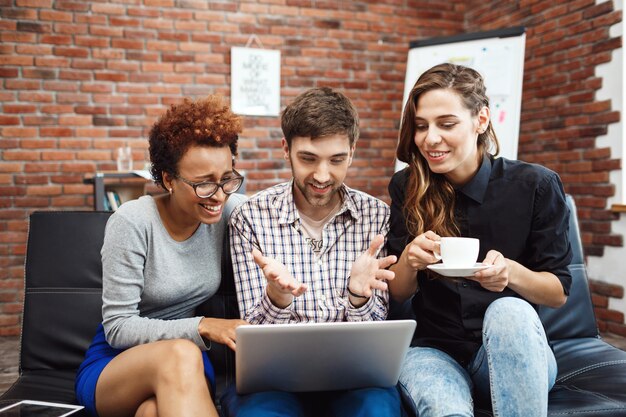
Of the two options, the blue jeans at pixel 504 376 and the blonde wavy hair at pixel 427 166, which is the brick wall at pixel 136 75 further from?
the blue jeans at pixel 504 376

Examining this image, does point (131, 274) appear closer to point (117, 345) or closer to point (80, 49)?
point (117, 345)

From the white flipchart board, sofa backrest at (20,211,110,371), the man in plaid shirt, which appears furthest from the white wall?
sofa backrest at (20,211,110,371)

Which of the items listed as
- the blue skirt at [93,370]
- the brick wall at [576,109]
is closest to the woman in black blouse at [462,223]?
the blue skirt at [93,370]

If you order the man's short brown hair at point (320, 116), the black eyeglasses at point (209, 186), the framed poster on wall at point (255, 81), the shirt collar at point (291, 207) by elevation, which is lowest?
the shirt collar at point (291, 207)

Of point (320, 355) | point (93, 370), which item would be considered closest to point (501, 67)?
point (320, 355)

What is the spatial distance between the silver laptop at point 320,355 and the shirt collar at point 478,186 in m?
0.52

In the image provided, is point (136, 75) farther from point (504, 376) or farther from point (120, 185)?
point (504, 376)

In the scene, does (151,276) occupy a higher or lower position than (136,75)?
lower

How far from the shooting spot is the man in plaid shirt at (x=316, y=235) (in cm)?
145

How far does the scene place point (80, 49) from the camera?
3.98m

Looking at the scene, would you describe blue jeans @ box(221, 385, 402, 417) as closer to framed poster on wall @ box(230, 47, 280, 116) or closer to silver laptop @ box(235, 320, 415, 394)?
silver laptop @ box(235, 320, 415, 394)

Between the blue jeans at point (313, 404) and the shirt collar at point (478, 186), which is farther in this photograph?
the shirt collar at point (478, 186)

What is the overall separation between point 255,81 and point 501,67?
1792mm

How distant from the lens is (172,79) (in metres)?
4.19
